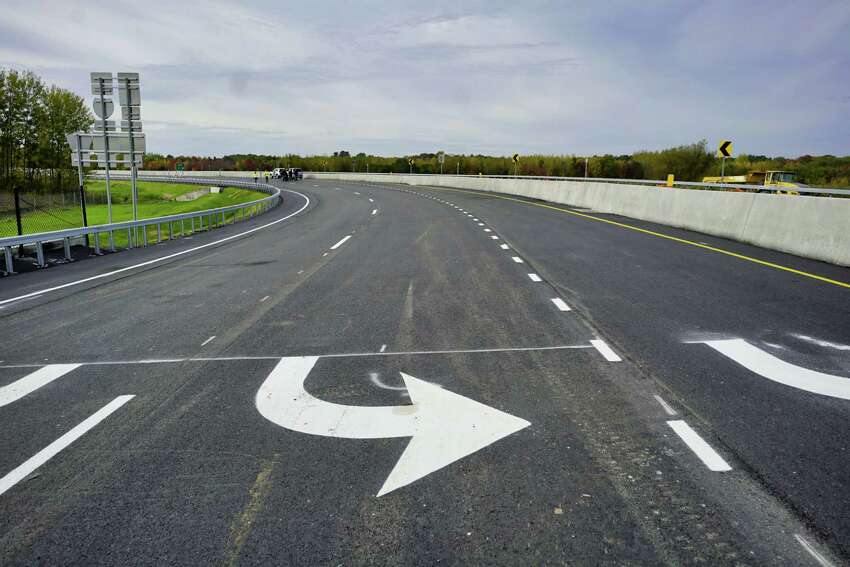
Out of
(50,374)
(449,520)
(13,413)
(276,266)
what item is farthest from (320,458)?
(276,266)

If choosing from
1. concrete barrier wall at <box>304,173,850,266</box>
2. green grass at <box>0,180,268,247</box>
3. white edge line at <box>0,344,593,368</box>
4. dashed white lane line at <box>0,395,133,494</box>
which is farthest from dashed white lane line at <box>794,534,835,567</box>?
green grass at <box>0,180,268,247</box>

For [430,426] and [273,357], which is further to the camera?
[273,357]

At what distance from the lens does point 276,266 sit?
13.6m

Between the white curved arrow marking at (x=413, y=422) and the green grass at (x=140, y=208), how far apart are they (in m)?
22.9

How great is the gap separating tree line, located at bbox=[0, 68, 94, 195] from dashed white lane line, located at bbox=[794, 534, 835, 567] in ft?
304

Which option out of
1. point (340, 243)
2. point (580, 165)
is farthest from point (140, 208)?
point (580, 165)

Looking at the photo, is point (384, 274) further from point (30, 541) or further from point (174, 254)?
point (30, 541)

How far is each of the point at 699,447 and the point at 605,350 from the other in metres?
2.42

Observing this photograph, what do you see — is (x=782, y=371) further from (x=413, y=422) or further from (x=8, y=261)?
(x=8, y=261)

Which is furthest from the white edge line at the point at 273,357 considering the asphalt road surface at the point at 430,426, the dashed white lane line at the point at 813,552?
the dashed white lane line at the point at 813,552

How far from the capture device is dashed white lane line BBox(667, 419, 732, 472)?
400cm

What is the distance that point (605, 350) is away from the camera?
21.8ft

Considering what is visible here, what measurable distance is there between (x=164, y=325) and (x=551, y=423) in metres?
5.53

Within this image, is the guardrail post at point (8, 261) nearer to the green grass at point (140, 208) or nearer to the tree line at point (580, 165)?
the green grass at point (140, 208)
